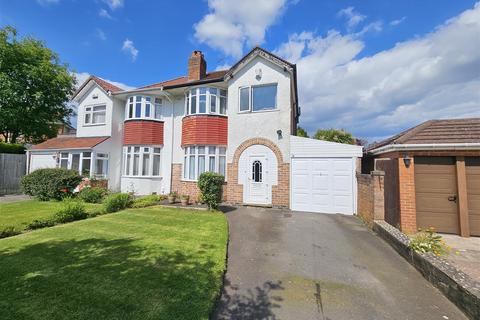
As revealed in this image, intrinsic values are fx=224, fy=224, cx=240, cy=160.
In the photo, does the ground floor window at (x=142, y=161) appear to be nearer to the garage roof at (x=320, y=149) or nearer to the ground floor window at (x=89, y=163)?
the ground floor window at (x=89, y=163)

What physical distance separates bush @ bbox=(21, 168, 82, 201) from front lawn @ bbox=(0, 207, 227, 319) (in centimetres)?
639

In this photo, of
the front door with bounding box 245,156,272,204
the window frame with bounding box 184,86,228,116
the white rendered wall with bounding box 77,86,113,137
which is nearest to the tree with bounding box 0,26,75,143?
the white rendered wall with bounding box 77,86,113,137

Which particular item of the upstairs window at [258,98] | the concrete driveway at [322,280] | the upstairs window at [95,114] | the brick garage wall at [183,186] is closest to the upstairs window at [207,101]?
the upstairs window at [258,98]

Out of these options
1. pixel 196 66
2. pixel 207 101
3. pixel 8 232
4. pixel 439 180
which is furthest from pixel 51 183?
pixel 439 180

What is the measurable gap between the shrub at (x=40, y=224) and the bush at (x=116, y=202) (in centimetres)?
218

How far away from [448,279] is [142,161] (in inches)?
614

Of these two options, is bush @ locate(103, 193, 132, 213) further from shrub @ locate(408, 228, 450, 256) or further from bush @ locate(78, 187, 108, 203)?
shrub @ locate(408, 228, 450, 256)

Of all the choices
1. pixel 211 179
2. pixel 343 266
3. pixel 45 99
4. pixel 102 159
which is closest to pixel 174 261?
pixel 343 266

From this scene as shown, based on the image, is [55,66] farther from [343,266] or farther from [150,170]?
[343,266]

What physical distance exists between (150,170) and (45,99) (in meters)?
16.6

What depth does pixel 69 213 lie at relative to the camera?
348 inches

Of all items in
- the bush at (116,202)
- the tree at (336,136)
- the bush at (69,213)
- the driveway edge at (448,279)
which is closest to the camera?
the driveway edge at (448,279)

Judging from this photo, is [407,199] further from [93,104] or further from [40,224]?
[93,104]

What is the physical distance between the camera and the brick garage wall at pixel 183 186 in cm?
1338
